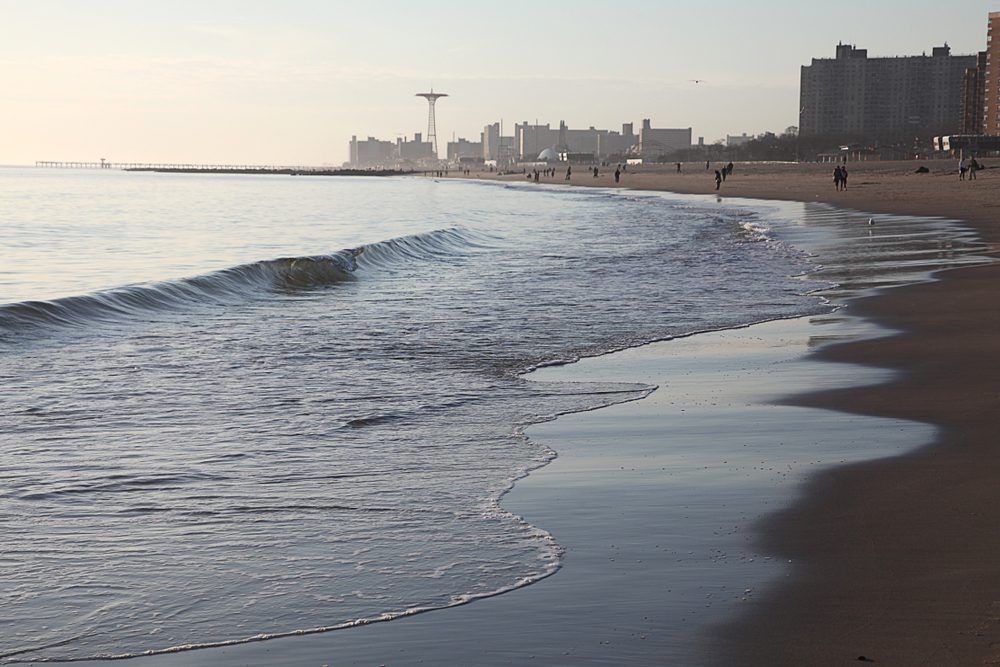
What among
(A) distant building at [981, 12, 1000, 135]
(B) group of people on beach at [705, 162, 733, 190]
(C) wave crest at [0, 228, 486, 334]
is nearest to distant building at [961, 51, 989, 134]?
(A) distant building at [981, 12, 1000, 135]

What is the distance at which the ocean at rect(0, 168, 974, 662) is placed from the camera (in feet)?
13.8

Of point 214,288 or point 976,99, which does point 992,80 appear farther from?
point 214,288

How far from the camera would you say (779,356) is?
9.55m

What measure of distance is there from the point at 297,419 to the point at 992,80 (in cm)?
16754

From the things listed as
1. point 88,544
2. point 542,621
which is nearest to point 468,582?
point 542,621

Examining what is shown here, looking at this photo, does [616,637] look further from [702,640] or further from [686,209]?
[686,209]

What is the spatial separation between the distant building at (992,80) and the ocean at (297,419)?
491 ft

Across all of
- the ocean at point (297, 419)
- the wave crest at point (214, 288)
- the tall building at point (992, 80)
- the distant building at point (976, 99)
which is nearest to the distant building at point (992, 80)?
the tall building at point (992, 80)

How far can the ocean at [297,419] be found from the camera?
4195 millimetres

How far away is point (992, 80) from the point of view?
513ft

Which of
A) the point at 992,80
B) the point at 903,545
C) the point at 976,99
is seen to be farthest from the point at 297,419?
the point at 976,99

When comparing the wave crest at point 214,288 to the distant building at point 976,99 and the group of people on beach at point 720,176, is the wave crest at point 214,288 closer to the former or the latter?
the group of people on beach at point 720,176

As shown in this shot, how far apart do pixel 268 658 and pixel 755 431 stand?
385 centimetres

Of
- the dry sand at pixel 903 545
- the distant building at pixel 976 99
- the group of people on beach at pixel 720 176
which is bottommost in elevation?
the dry sand at pixel 903 545
